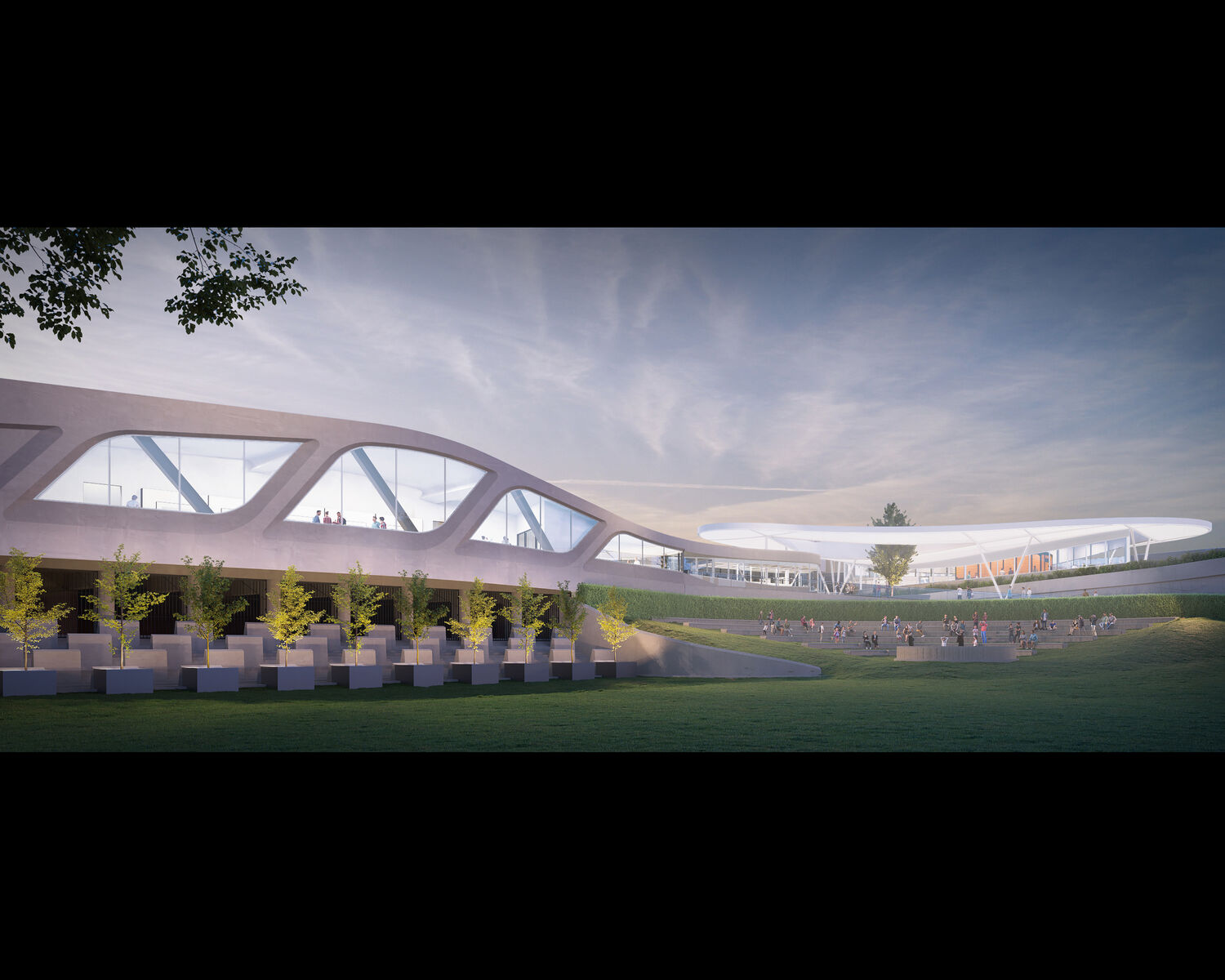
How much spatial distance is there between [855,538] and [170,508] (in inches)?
1994

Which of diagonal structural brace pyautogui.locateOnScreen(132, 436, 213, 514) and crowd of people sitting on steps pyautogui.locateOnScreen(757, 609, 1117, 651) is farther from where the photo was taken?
crowd of people sitting on steps pyautogui.locateOnScreen(757, 609, 1117, 651)

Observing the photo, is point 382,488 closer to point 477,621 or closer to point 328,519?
point 328,519

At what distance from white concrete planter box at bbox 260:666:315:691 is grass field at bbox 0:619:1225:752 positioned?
1.35 feet

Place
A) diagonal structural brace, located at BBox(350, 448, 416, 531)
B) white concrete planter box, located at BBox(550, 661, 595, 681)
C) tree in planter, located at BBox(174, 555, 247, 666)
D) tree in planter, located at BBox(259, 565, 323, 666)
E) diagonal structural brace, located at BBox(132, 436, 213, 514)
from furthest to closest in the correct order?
diagonal structural brace, located at BBox(350, 448, 416, 531)
diagonal structural brace, located at BBox(132, 436, 213, 514)
white concrete planter box, located at BBox(550, 661, 595, 681)
tree in planter, located at BBox(259, 565, 323, 666)
tree in planter, located at BBox(174, 555, 247, 666)

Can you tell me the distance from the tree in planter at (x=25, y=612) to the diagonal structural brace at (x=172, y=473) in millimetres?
6621

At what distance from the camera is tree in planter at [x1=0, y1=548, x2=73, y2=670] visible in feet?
59.5

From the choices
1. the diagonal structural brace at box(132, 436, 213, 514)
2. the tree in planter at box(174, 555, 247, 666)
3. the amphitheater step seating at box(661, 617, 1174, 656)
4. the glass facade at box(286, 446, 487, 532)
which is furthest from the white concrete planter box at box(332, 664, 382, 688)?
the amphitheater step seating at box(661, 617, 1174, 656)

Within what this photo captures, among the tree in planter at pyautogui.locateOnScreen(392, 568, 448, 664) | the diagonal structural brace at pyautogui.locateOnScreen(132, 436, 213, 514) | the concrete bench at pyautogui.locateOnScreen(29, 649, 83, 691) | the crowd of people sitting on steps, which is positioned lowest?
the crowd of people sitting on steps

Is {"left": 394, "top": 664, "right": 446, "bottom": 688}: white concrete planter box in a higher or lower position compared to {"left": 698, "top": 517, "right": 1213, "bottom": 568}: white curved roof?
lower

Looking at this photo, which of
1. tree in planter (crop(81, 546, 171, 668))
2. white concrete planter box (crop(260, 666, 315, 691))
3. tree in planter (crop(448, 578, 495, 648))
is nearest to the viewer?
Result: tree in planter (crop(81, 546, 171, 668))

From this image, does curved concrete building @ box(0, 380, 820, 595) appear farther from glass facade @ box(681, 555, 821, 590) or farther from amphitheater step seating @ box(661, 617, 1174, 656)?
glass facade @ box(681, 555, 821, 590)

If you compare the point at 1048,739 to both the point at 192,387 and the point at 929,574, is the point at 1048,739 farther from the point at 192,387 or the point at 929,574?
the point at 929,574
